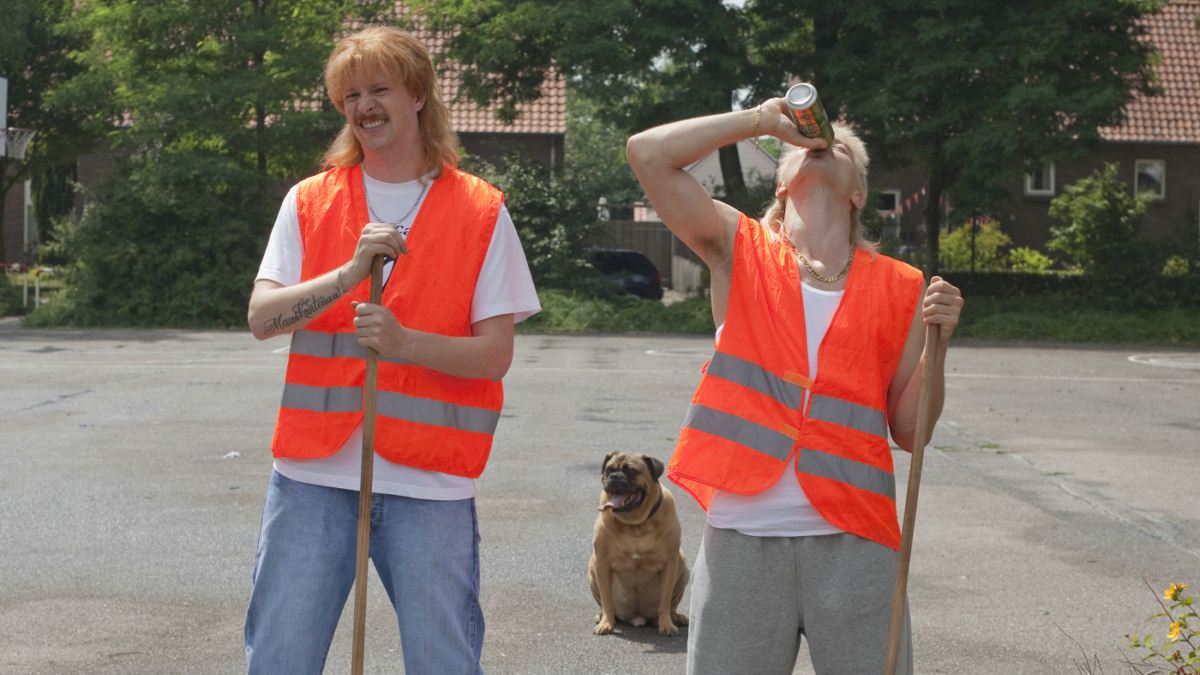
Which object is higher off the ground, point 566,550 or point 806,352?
point 806,352

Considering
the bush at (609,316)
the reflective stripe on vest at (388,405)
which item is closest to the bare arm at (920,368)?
the reflective stripe on vest at (388,405)

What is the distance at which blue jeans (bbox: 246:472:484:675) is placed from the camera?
3.50m

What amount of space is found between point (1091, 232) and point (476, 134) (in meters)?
17.5

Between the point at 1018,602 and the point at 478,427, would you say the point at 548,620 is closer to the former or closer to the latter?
the point at 1018,602

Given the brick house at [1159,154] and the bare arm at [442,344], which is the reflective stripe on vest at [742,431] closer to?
the bare arm at [442,344]

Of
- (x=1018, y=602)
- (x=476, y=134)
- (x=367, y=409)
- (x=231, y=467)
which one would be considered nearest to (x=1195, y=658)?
(x=367, y=409)

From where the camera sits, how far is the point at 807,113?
3.57 m

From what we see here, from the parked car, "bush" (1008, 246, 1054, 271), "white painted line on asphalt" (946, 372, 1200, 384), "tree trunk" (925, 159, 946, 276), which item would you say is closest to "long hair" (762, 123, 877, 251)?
"white painted line on asphalt" (946, 372, 1200, 384)

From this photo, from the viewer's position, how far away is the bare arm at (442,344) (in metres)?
3.45

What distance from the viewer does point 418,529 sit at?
3.52 meters

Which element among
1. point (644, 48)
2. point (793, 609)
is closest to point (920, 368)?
point (793, 609)

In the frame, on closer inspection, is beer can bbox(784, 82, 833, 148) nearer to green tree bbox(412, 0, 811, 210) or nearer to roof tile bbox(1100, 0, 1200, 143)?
green tree bbox(412, 0, 811, 210)

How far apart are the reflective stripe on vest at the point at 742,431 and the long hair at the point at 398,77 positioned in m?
0.87

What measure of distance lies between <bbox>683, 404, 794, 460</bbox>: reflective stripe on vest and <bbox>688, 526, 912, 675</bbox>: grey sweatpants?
199 millimetres
